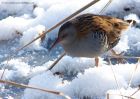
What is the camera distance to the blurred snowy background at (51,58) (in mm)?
3922

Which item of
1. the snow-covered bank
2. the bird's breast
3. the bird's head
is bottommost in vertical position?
the snow-covered bank

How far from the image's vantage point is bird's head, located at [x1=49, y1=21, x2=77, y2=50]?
4.32 metres

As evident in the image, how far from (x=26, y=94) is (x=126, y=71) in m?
0.97

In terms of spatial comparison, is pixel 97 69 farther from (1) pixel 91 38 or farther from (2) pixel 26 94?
(2) pixel 26 94

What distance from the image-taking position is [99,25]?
4547 mm

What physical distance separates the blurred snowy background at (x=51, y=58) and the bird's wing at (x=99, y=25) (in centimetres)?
20

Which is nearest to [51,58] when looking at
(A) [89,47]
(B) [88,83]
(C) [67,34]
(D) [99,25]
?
(C) [67,34]

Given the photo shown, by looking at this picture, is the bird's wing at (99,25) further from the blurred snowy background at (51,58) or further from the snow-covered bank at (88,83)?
the snow-covered bank at (88,83)

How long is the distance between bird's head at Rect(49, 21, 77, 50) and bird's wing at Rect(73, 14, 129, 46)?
61 mm

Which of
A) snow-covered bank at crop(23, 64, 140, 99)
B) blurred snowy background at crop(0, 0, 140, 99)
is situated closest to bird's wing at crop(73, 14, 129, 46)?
blurred snowy background at crop(0, 0, 140, 99)

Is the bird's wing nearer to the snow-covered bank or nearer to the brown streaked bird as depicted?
the brown streaked bird

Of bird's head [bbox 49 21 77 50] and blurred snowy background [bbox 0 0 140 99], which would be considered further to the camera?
bird's head [bbox 49 21 77 50]

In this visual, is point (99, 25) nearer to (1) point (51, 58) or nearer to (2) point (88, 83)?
(1) point (51, 58)

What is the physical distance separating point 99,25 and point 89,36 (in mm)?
192
